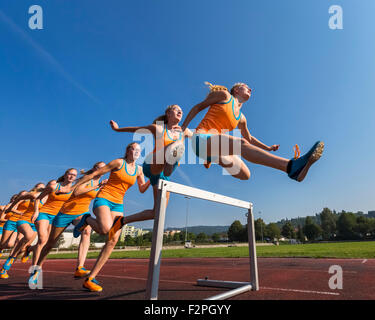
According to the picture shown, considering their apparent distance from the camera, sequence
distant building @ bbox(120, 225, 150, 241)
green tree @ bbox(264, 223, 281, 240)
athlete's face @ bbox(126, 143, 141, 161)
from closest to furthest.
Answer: athlete's face @ bbox(126, 143, 141, 161)
green tree @ bbox(264, 223, 281, 240)
distant building @ bbox(120, 225, 150, 241)

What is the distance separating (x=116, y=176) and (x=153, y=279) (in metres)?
2.14

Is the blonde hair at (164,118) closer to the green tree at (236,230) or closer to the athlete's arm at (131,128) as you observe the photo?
the athlete's arm at (131,128)

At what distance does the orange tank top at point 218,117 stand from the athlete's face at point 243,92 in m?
0.35

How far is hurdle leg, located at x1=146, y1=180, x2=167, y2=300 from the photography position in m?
1.95

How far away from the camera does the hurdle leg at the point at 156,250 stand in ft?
6.40

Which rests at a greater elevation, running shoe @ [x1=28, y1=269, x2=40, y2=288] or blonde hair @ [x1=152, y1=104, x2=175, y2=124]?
blonde hair @ [x1=152, y1=104, x2=175, y2=124]

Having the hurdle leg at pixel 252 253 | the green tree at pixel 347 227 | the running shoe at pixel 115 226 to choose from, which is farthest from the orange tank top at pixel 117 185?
the green tree at pixel 347 227

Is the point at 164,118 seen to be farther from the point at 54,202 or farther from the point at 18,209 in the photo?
the point at 18,209

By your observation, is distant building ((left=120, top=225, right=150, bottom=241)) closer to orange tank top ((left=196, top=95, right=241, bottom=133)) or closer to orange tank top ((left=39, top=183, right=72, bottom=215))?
orange tank top ((left=39, top=183, right=72, bottom=215))

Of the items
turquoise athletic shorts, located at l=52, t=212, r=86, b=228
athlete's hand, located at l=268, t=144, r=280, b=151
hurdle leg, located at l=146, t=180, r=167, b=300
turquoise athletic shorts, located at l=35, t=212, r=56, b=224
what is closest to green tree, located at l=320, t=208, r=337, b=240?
athlete's hand, located at l=268, t=144, r=280, b=151

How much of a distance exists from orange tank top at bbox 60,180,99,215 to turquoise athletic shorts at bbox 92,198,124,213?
1.11 metres

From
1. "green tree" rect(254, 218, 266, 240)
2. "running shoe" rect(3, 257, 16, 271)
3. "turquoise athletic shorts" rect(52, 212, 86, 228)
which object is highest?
"turquoise athletic shorts" rect(52, 212, 86, 228)
